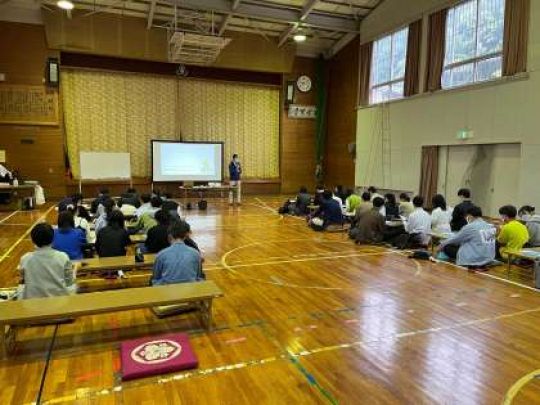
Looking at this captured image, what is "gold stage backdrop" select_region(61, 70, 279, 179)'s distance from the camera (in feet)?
45.2

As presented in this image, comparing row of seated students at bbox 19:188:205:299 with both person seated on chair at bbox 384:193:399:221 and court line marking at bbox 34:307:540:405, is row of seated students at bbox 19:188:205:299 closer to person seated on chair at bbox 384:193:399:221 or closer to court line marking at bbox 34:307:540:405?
court line marking at bbox 34:307:540:405

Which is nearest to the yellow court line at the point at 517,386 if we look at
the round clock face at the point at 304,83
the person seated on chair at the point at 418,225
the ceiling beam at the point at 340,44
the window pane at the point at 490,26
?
the person seated on chair at the point at 418,225

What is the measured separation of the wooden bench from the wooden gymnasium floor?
1.06 feet

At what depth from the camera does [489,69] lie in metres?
9.80

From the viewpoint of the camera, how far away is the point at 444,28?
10.9 meters

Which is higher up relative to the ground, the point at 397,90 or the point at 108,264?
the point at 397,90

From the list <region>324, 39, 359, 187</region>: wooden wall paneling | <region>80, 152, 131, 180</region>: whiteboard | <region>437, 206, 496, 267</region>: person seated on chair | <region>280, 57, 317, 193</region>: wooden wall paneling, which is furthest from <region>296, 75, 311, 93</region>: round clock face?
<region>437, 206, 496, 267</region>: person seated on chair

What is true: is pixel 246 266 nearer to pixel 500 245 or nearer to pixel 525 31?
pixel 500 245

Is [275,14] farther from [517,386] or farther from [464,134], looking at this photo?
[517,386]

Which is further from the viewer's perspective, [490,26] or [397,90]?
[397,90]

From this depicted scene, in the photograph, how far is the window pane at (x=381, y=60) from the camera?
43.3 feet

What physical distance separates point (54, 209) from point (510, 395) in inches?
463

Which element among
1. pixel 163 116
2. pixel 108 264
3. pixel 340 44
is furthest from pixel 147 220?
pixel 340 44

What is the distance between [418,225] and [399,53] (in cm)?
784
